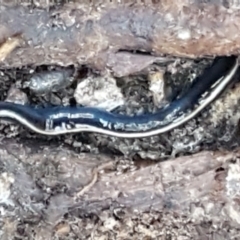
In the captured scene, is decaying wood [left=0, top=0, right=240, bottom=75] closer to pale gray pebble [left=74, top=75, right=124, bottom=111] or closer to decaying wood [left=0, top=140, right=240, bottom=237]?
pale gray pebble [left=74, top=75, right=124, bottom=111]

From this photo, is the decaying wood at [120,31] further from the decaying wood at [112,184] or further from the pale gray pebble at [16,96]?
the decaying wood at [112,184]

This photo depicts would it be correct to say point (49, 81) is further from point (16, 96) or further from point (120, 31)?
point (120, 31)

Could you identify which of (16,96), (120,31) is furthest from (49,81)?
(120,31)

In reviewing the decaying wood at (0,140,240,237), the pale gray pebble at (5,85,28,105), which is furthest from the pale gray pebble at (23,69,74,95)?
the decaying wood at (0,140,240,237)

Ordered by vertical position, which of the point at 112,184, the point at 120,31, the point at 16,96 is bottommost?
the point at 112,184

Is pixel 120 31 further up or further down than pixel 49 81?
further up

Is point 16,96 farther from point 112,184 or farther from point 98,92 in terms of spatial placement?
point 112,184

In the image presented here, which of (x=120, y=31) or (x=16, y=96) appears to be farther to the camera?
(x=16, y=96)
